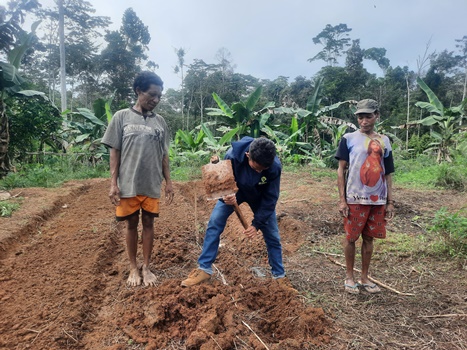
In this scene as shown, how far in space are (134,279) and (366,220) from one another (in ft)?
6.88

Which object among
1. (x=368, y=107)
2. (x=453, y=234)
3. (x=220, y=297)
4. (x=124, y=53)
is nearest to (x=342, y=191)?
(x=368, y=107)

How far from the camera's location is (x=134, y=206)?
9.77 ft

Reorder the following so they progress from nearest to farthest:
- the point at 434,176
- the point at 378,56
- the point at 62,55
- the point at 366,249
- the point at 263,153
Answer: the point at 263,153, the point at 366,249, the point at 434,176, the point at 62,55, the point at 378,56

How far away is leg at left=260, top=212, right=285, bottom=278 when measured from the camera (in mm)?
3021

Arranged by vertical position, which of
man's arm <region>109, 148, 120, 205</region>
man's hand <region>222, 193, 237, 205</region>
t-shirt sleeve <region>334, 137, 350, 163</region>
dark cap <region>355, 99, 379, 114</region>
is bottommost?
man's hand <region>222, 193, 237, 205</region>

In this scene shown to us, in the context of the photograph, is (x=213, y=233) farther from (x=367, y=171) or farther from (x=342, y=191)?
(x=367, y=171)

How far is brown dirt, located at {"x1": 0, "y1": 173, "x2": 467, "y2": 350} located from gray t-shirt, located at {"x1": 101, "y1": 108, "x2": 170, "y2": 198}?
0.87 meters

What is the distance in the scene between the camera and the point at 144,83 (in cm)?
286

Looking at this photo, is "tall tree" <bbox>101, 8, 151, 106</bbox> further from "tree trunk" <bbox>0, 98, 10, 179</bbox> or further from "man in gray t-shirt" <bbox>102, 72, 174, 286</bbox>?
"man in gray t-shirt" <bbox>102, 72, 174, 286</bbox>

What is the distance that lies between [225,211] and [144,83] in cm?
128

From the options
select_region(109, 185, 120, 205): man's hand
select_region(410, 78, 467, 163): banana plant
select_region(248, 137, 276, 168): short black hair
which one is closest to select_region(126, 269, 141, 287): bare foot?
select_region(109, 185, 120, 205): man's hand

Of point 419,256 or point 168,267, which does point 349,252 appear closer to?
point 419,256

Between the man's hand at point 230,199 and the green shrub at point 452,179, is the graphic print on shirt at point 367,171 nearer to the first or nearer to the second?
the man's hand at point 230,199

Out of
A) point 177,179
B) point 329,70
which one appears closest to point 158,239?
point 177,179
